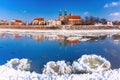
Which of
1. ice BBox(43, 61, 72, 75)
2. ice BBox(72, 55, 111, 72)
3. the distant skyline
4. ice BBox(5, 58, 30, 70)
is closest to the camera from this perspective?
ice BBox(43, 61, 72, 75)

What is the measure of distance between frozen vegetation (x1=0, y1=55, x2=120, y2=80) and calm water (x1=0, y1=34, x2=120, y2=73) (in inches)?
12.2

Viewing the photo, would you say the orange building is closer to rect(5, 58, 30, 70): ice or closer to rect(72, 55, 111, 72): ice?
rect(72, 55, 111, 72): ice

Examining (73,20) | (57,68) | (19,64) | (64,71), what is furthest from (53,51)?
(73,20)

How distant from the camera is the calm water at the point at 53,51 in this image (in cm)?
790

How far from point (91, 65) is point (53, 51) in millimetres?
2415

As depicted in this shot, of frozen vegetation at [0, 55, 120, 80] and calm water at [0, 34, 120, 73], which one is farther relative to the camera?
calm water at [0, 34, 120, 73]

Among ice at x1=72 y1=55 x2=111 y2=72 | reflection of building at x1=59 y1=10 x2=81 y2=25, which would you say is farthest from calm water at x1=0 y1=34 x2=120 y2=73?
reflection of building at x1=59 y1=10 x2=81 y2=25

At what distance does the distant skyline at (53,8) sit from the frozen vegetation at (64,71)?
12.4 ft

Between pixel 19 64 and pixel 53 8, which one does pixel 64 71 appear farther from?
pixel 53 8

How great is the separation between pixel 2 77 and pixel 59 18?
244 inches

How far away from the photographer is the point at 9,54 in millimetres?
8891

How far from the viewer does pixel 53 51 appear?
9164 millimetres

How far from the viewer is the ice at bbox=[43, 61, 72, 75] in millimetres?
6477

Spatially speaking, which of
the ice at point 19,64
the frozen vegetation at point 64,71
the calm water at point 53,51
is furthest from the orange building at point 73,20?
the ice at point 19,64
